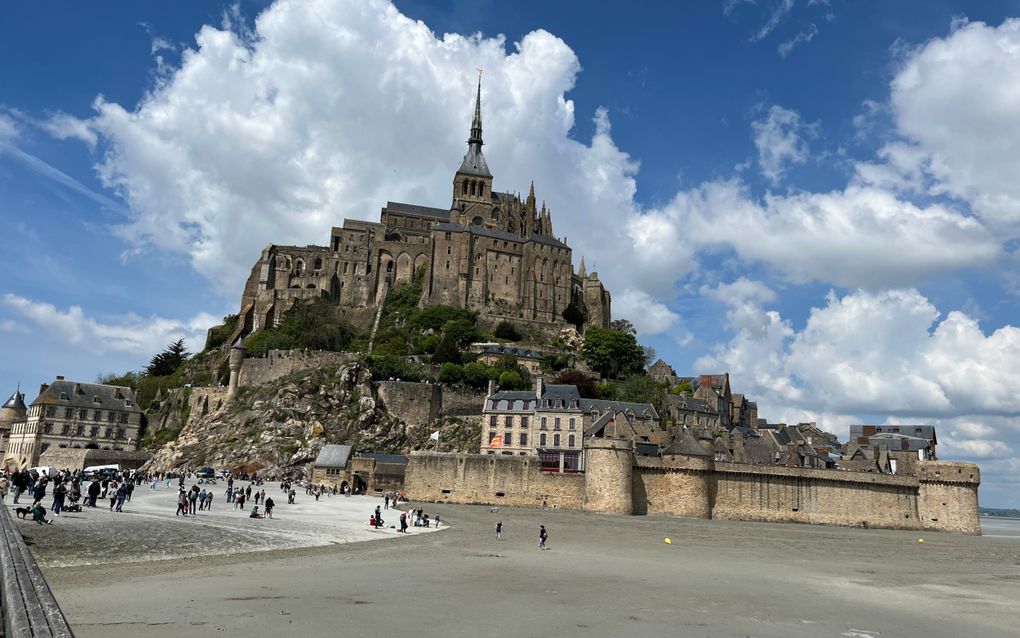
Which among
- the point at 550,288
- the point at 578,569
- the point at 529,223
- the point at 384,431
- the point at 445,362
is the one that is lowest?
the point at 578,569

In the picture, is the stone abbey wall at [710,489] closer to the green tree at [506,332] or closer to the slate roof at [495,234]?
the green tree at [506,332]

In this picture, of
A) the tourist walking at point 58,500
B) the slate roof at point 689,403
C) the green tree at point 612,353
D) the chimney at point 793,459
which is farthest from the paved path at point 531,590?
the green tree at point 612,353

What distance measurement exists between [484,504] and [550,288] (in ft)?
155

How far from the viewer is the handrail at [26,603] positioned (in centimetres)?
388

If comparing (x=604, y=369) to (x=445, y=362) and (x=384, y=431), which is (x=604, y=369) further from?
(x=384, y=431)

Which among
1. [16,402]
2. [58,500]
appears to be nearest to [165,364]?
[16,402]

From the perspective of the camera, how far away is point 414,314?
8319 centimetres

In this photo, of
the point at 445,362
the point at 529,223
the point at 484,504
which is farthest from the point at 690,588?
the point at 529,223

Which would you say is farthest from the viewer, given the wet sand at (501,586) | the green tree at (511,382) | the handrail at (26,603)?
the green tree at (511,382)

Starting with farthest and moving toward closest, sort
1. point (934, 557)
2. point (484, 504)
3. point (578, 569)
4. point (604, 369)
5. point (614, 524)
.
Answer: point (604, 369)
point (484, 504)
point (614, 524)
point (934, 557)
point (578, 569)

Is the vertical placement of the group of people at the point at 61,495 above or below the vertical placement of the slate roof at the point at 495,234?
below

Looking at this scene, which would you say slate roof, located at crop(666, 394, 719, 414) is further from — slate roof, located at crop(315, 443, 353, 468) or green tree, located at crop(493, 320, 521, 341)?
slate roof, located at crop(315, 443, 353, 468)

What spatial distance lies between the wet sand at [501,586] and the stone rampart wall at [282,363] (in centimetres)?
3690

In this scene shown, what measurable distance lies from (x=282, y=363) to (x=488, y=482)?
2882 centimetres
